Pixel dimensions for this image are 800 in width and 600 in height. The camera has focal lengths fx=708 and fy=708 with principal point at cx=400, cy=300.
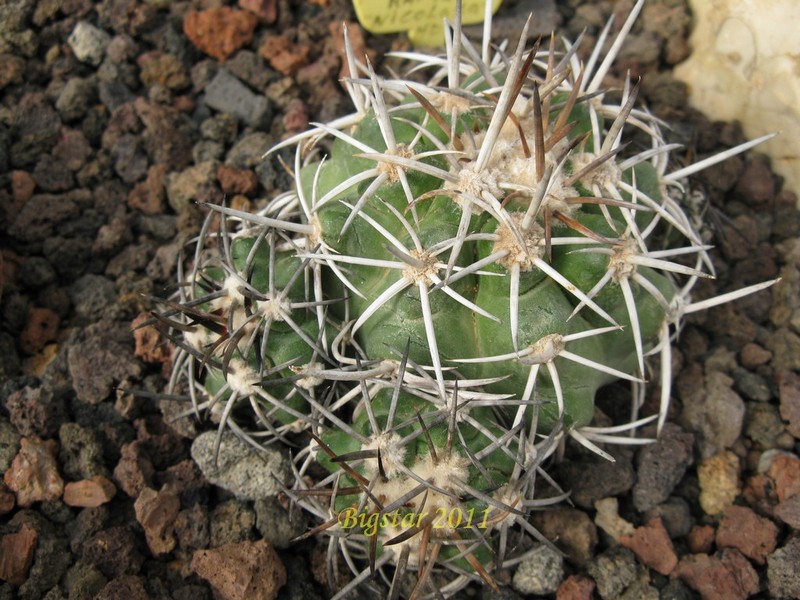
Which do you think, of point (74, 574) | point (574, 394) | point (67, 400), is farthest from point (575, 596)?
point (67, 400)

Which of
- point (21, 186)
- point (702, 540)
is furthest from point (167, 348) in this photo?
point (702, 540)

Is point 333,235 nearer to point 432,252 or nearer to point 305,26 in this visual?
point 432,252

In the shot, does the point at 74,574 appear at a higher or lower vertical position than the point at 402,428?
lower

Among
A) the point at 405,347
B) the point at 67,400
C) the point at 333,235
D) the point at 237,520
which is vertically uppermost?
the point at 333,235

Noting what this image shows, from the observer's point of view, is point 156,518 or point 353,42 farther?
point 353,42

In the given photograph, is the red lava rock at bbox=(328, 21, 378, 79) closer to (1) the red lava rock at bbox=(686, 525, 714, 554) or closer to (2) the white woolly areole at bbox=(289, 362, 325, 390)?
(2) the white woolly areole at bbox=(289, 362, 325, 390)

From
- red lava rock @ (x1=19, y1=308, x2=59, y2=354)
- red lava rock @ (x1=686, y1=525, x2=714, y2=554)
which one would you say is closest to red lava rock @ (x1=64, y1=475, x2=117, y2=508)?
red lava rock @ (x1=19, y1=308, x2=59, y2=354)

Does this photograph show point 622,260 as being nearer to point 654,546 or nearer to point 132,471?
point 654,546

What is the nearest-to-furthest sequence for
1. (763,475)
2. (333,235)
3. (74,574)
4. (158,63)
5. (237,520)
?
(333,235), (74,574), (237,520), (763,475), (158,63)
